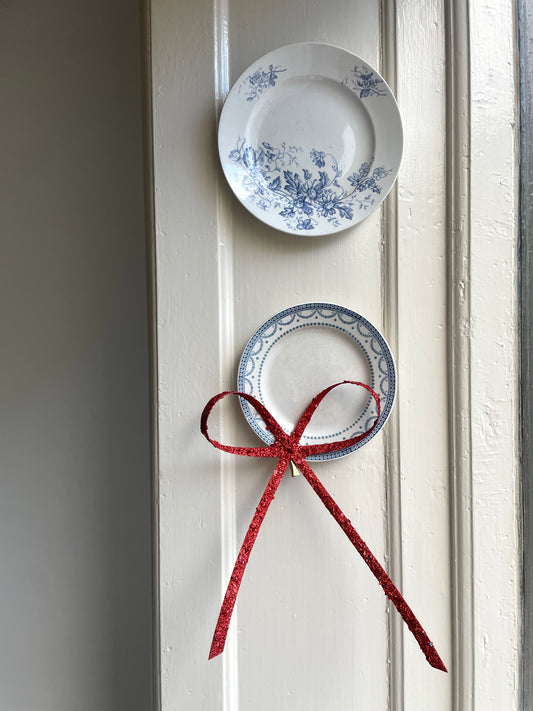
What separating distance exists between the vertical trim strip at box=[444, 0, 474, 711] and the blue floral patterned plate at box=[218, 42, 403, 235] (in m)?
0.10

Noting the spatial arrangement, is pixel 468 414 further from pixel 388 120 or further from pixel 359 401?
pixel 388 120

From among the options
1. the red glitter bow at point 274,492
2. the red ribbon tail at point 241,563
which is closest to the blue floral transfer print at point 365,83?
the red glitter bow at point 274,492

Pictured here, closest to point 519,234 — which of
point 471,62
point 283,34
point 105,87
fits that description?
point 471,62

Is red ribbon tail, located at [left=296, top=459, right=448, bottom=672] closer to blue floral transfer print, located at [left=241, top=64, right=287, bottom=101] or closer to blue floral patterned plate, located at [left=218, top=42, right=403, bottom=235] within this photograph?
blue floral patterned plate, located at [left=218, top=42, right=403, bottom=235]

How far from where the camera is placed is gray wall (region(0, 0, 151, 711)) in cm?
78

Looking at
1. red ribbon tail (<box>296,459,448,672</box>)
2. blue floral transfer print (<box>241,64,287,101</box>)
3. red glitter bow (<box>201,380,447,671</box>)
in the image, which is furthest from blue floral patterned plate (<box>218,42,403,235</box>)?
red ribbon tail (<box>296,459,448,672</box>)

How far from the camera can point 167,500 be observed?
0.58m

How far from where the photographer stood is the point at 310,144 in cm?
57

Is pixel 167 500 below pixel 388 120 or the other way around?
below

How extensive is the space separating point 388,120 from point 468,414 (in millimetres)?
407

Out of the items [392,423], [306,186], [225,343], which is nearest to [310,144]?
[306,186]

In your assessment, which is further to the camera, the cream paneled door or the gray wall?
the gray wall

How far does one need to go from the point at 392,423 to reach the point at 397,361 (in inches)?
3.4

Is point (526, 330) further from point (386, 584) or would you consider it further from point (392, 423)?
point (386, 584)
